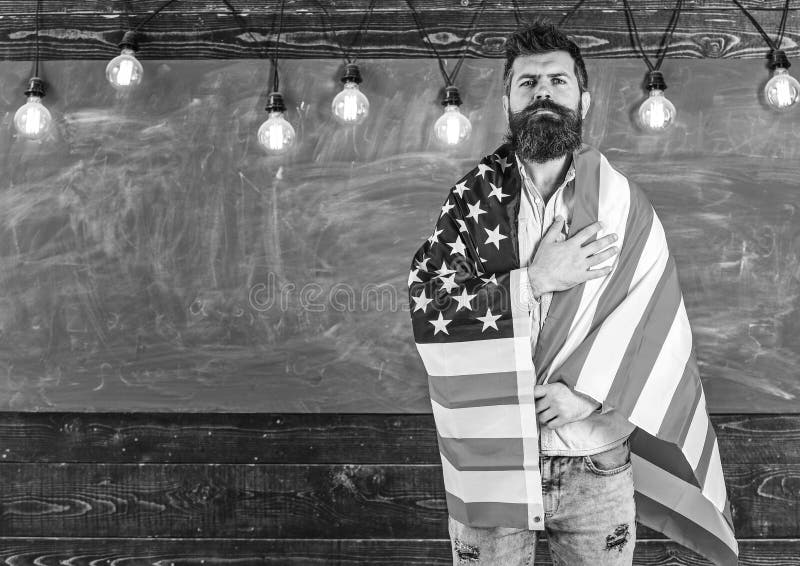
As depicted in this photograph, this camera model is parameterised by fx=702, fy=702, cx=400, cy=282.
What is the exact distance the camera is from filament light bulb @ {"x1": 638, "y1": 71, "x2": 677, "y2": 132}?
7.30ft

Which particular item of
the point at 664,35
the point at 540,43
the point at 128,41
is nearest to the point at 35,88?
the point at 128,41

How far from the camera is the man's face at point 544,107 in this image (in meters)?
1.54

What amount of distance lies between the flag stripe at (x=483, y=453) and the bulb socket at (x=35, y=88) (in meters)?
1.83

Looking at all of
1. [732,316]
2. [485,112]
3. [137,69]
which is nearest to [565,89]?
[485,112]

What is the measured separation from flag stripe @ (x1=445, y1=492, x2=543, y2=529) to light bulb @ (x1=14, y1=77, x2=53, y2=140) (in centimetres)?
181

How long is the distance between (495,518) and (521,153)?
0.80 m

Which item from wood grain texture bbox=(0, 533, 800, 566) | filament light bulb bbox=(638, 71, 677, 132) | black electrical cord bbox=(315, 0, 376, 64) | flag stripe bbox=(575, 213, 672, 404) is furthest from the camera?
black electrical cord bbox=(315, 0, 376, 64)

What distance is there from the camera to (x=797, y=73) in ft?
7.73

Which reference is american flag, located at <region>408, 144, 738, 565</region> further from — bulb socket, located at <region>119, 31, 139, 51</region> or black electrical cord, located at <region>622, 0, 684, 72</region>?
bulb socket, located at <region>119, 31, 139, 51</region>

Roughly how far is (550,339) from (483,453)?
28 centimetres

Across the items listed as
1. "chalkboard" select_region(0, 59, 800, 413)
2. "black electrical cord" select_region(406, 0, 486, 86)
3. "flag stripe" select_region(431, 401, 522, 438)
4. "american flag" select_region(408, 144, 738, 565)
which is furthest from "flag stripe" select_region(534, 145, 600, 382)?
"black electrical cord" select_region(406, 0, 486, 86)

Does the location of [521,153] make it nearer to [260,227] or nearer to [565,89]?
[565,89]

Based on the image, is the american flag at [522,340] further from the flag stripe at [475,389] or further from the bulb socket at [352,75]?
the bulb socket at [352,75]

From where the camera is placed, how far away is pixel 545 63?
A: 158 centimetres
